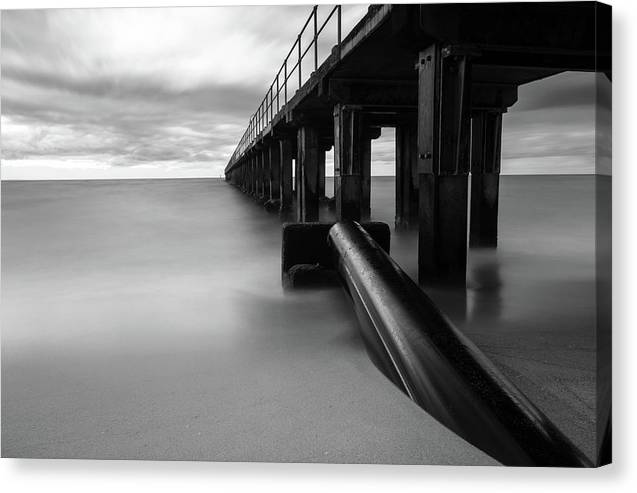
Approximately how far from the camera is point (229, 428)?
2.71 metres

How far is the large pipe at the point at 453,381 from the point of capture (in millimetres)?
2246

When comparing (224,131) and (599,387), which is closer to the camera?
(599,387)

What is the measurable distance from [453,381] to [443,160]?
2.53 m

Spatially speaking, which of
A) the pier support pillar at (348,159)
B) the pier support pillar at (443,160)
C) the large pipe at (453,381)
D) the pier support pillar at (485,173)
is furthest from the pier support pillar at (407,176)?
the large pipe at (453,381)

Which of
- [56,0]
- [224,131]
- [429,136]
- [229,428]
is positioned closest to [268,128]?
[224,131]

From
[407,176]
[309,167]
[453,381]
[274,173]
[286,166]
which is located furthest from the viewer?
[274,173]

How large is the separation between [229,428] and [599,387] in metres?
1.95

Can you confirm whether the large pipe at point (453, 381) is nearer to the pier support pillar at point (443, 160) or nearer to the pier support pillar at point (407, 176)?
the pier support pillar at point (443, 160)

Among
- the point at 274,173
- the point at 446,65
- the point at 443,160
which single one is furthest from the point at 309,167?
the point at 274,173

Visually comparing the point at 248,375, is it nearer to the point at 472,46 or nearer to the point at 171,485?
the point at 171,485

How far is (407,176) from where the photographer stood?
1234 centimetres

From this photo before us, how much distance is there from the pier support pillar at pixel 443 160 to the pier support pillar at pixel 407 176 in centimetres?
729

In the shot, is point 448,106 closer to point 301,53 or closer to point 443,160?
point 443,160

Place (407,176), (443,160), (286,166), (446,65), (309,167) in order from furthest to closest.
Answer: (286,166) → (407,176) → (309,167) → (443,160) → (446,65)
